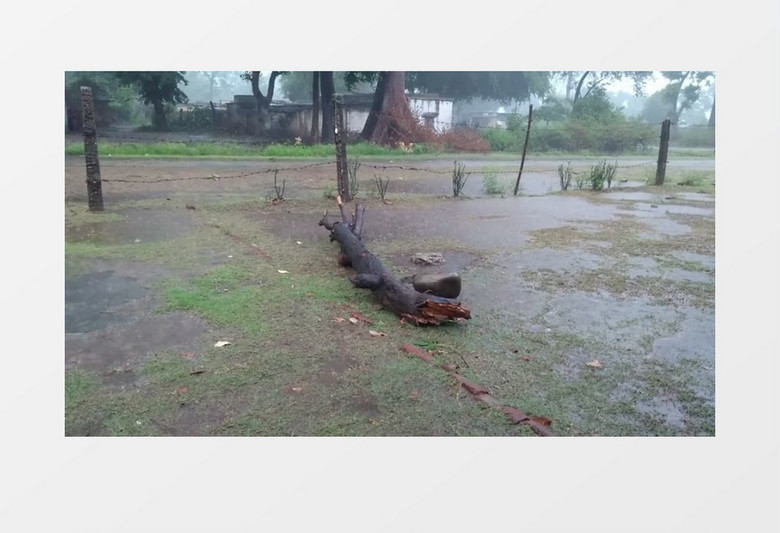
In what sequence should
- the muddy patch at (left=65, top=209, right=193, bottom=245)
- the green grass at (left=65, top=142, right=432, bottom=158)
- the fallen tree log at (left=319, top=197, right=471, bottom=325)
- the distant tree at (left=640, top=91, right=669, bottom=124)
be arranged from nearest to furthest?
the fallen tree log at (left=319, top=197, right=471, bottom=325), the muddy patch at (left=65, top=209, right=193, bottom=245), the distant tree at (left=640, top=91, right=669, bottom=124), the green grass at (left=65, top=142, right=432, bottom=158)

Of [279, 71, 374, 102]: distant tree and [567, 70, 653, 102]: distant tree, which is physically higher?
[279, 71, 374, 102]: distant tree

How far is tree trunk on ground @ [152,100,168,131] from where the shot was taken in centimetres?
438

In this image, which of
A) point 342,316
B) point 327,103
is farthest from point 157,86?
point 327,103

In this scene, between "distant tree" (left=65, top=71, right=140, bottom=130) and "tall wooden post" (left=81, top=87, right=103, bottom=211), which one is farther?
"tall wooden post" (left=81, top=87, right=103, bottom=211)

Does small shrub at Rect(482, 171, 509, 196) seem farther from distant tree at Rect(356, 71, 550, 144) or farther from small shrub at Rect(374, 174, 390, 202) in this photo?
distant tree at Rect(356, 71, 550, 144)

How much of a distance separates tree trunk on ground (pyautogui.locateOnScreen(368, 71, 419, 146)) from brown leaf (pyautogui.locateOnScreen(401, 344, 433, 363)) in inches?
80.4

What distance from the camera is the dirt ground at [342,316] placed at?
284 cm

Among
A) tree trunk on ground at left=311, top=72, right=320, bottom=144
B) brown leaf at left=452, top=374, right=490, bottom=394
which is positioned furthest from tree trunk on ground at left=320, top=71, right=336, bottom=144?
brown leaf at left=452, top=374, right=490, bottom=394

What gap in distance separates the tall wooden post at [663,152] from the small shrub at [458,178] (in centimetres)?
204

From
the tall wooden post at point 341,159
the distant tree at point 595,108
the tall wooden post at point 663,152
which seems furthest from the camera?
the tall wooden post at point 341,159

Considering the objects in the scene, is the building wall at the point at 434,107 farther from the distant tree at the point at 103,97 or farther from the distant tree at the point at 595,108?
the distant tree at the point at 103,97

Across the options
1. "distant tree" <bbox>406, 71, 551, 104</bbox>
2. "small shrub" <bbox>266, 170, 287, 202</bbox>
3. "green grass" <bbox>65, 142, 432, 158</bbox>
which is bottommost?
"small shrub" <bbox>266, 170, 287, 202</bbox>

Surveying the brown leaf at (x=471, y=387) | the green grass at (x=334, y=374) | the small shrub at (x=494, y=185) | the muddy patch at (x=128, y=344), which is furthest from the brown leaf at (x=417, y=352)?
the small shrub at (x=494, y=185)

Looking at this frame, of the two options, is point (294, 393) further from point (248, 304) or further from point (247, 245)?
point (247, 245)
